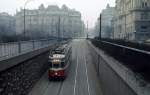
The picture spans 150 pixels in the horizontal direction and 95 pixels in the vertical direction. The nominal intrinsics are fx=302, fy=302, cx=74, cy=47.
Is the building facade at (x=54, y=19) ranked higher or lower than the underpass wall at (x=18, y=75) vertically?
higher

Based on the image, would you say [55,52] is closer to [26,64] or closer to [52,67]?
[52,67]

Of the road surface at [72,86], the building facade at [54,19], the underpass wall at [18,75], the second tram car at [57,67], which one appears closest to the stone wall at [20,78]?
the underpass wall at [18,75]

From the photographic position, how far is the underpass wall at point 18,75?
1811cm

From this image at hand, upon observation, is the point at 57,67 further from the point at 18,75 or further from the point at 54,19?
the point at 54,19

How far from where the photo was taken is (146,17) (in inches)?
3201

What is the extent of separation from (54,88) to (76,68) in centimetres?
1337

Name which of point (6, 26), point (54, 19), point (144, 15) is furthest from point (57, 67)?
point (54, 19)

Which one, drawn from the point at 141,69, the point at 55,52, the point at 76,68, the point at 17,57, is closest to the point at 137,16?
the point at 76,68

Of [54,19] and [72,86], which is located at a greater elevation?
[54,19]

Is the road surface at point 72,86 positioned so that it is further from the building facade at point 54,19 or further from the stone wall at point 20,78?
the building facade at point 54,19

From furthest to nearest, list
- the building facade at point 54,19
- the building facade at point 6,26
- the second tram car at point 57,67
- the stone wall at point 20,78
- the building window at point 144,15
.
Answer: the building facade at point 54,19 → the building window at point 144,15 → the building facade at point 6,26 → the second tram car at point 57,67 → the stone wall at point 20,78

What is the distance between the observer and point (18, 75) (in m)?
22.6

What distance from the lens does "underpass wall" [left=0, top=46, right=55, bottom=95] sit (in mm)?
18109

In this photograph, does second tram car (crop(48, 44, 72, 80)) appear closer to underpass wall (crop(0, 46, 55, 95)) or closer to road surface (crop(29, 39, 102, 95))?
road surface (crop(29, 39, 102, 95))
